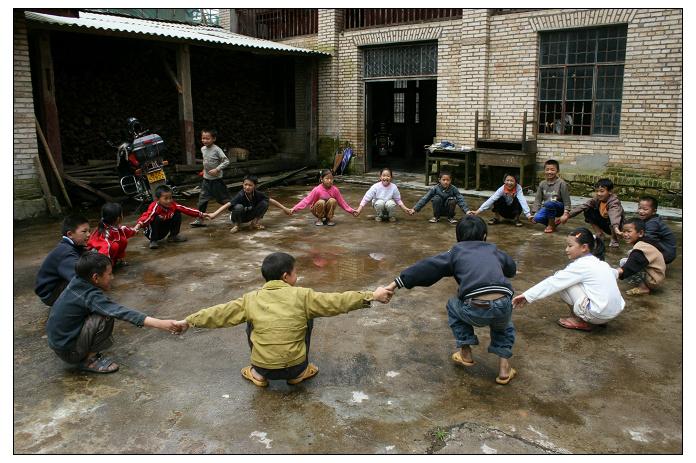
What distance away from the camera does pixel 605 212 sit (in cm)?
710

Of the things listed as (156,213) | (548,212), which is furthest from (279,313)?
(548,212)

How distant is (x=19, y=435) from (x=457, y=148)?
9992mm

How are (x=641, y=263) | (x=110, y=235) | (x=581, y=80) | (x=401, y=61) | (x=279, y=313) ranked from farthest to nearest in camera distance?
(x=401, y=61), (x=581, y=80), (x=110, y=235), (x=641, y=263), (x=279, y=313)

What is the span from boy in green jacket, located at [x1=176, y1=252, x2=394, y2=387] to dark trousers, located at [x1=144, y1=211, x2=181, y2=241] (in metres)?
3.94

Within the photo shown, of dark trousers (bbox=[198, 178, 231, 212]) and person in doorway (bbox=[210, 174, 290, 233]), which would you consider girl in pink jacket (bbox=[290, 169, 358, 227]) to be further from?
dark trousers (bbox=[198, 178, 231, 212])

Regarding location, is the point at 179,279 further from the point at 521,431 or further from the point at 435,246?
the point at 521,431

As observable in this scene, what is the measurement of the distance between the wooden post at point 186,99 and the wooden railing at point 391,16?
448 cm

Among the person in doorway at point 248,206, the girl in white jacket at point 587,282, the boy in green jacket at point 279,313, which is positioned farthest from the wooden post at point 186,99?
the girl in white jacket at point 587,282

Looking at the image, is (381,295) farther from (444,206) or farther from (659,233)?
(444,206)

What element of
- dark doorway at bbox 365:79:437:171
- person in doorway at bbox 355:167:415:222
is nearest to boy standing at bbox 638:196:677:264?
person in doorway at bbox 355:167:415:222

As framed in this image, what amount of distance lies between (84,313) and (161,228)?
11.8 ft

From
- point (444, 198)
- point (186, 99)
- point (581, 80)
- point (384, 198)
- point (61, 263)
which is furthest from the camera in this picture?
point (186, 99)

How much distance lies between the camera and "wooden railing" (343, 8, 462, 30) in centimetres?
1206

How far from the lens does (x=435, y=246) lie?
730 centimetres
